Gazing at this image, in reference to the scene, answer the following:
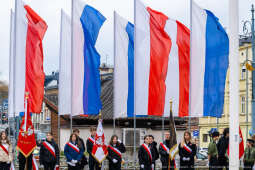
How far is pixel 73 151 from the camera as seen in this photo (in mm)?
17625

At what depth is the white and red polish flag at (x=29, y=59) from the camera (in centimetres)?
1931

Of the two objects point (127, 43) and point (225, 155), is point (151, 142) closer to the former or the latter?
point (225, 155)

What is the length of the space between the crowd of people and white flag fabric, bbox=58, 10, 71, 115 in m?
2.59

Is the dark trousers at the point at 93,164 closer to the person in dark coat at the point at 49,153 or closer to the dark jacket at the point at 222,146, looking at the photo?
the person in dark coat at the point at 49,153

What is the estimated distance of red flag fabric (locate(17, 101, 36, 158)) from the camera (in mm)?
17188

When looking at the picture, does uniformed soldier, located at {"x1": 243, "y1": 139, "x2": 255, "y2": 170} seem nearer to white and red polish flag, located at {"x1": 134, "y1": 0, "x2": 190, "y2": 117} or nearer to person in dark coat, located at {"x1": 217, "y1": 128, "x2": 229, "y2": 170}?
person in dark coat, located at {"x1": 217, "y1": 128, "x2": 229, "y2": 170}

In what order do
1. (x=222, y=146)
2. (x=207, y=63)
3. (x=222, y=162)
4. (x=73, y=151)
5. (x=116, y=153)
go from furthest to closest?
1. (x=207, y=63)
2. (x=222, y=162)
3. (x=222, y=146)
4. (x=116, y=153)
5. (x=73, y=151)

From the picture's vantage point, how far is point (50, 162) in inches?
694

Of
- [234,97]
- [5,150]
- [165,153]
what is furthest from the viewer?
[165,153]

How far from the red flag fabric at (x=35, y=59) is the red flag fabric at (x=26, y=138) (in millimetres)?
1913

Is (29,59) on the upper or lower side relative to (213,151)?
upper

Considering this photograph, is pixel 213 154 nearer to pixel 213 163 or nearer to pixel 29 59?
pixel 213 163

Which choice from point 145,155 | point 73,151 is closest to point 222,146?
point 145,155

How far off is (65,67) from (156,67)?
3.65 metres
